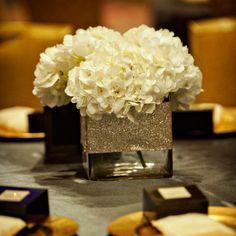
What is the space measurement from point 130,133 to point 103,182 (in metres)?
0.14

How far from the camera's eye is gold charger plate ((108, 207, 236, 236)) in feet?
3.78

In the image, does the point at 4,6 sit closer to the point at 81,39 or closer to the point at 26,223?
the point at 81,39

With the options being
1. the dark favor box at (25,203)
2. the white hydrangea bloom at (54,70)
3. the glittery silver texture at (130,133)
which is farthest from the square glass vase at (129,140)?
the dark favor box at (25,203)

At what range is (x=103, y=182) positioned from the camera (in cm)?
157

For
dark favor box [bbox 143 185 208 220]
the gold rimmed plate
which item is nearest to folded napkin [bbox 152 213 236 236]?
dark favor box [bbox 143 185 208 220]

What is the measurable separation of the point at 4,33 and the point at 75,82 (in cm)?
281

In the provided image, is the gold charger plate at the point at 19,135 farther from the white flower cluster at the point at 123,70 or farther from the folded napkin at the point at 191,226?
the folded napkin at the point at 191,226

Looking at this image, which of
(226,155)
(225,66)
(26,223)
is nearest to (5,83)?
(225,66)

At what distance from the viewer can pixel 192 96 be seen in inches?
64.1

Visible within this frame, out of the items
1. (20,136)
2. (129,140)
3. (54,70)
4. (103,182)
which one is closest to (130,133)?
(129,140)

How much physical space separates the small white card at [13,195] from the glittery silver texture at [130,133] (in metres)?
0.32

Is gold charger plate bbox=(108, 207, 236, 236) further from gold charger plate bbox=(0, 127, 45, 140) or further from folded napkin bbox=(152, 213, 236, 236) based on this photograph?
gold charger plate bbox=(0, 127, 45, 140)

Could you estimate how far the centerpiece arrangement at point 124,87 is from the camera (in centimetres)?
146

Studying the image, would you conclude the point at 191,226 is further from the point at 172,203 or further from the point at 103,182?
the point at 103,182
